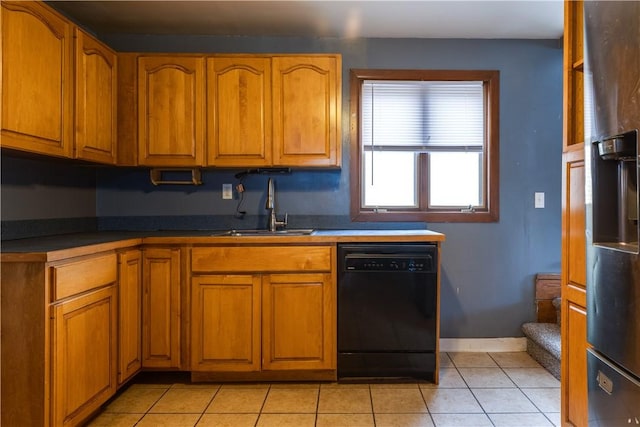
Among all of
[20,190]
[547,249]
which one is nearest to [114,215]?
[20,190]

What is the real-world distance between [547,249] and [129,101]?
318 cm

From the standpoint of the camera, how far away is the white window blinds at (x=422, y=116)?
115 inches

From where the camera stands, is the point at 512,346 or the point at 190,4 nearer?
the point at 190,4

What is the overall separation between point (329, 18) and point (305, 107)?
0.64 meters

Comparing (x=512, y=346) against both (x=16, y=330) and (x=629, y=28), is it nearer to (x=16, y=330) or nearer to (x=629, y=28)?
(x=629, y=28)

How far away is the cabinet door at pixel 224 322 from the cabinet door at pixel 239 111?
0.80 metres

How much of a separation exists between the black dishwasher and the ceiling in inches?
60.3

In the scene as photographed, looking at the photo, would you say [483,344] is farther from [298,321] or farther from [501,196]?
[298,321]

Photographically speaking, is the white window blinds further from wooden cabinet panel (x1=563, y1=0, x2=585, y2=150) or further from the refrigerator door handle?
the refrigerator door handle

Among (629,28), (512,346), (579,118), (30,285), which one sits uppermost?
(629,28)

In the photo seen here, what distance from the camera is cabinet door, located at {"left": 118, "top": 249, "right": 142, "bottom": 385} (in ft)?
6.97

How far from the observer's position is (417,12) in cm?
254

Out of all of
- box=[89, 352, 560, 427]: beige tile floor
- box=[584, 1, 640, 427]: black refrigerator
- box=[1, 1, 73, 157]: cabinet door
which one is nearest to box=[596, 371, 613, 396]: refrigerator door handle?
box=[584, 1, 640, 427]: black refrigerator

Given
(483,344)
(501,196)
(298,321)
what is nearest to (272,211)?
(298,321)
